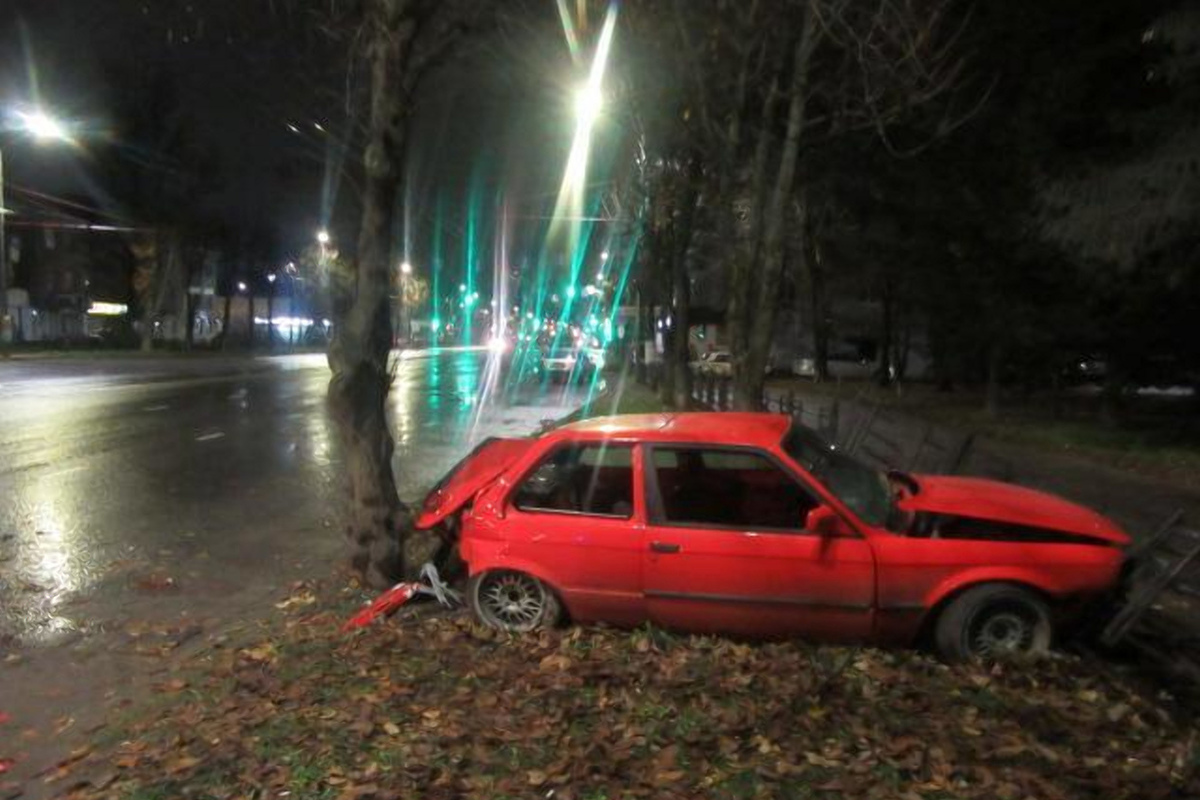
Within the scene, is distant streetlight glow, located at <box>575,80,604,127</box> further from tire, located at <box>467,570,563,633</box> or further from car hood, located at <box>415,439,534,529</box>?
tire, located at <box>467,570,563,633</box>

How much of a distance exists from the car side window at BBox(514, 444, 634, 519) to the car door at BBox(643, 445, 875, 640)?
0.39 metres

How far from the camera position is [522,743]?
452 cm

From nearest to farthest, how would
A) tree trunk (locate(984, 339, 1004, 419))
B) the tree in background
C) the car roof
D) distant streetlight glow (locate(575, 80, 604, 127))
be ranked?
the car roof, the tree in background, distant streetlight glow (locate(575, 80, 604, 127)), tree trunk (locate(984, 339, 1004, 419))

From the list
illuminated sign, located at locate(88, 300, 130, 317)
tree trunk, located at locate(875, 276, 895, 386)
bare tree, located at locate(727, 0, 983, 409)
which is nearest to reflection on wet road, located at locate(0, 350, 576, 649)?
bare tree, located at locate(727, 0, 983, 409)

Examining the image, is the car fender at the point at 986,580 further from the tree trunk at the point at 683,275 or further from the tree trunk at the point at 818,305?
the tree trunk at the point at 818,305

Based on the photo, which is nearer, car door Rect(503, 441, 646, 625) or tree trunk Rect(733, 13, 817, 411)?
car door Rect(503, 441, 646, 625)

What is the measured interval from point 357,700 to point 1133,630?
4441mm

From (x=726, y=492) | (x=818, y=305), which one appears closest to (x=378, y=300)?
(x=726, y=492)

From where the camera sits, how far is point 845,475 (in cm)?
632

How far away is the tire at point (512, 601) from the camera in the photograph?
6.13m

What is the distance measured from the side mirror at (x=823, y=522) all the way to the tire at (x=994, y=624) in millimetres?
731

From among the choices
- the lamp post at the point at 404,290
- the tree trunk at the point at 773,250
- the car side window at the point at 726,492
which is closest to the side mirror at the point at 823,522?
the car side window at the point at 726,492

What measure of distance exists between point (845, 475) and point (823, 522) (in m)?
0.84

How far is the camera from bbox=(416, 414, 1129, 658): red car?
18.2 ft
